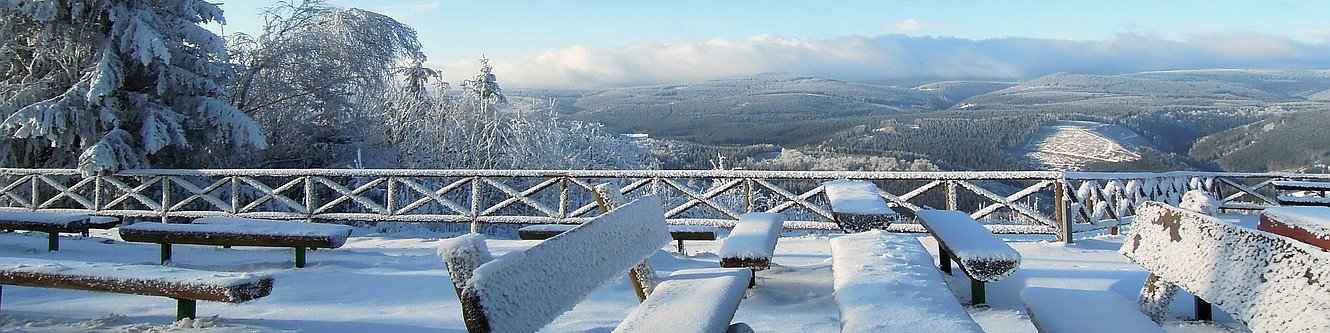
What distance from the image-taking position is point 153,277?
3537 millimetres

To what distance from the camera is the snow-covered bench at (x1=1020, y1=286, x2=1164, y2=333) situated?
98.7 inches

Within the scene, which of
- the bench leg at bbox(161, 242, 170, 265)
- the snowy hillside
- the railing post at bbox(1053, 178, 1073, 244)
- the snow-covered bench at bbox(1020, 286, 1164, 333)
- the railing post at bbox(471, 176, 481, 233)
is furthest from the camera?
the snowy hillside

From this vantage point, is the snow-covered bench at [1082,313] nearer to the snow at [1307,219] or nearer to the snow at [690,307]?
the snow at [1307,219]

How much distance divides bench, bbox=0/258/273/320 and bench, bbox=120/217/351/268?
1.43 metres

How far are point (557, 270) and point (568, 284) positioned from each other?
0.06m

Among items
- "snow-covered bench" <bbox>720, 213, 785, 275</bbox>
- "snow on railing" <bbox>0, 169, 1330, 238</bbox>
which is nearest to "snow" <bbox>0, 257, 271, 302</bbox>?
"snow-covered bench" <bbox>720, 213, 785, 275</bbox>

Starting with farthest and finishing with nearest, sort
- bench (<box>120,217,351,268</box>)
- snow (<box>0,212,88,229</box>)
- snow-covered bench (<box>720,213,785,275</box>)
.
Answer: snow (<box>0,212,88,229</box>)
bench (<box>120,217,351,268</box>)
snow-covered bench (<box>720,213,785,275</box>)

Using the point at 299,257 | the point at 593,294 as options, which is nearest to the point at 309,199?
the point at 299,257

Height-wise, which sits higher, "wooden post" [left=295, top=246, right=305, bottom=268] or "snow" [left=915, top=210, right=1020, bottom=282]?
"snow" [left=915, top=210, right=1020, bottom=282]

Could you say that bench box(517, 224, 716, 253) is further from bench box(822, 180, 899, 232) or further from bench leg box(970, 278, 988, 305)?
bench leg box(970, 278, 988, 305)

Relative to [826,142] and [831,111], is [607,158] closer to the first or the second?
[826,142]

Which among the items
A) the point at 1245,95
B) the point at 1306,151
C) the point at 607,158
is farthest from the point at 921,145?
the point at 1245,95

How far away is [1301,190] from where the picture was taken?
455 inches

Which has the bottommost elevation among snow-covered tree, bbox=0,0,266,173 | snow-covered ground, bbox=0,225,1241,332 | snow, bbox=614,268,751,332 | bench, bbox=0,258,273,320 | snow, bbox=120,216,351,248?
snow-covered ground, bbox=0,225,1241,332
